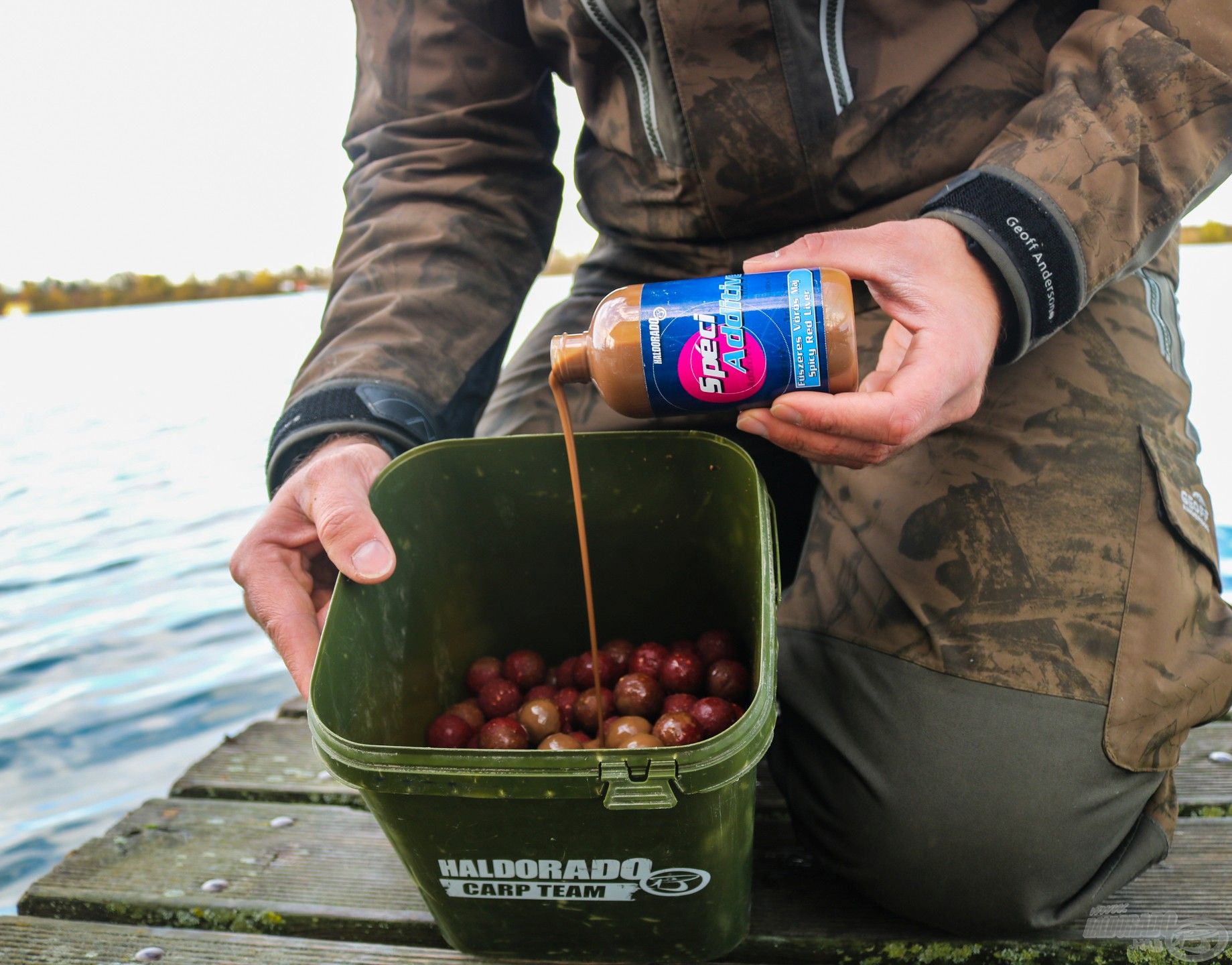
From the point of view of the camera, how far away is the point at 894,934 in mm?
1279

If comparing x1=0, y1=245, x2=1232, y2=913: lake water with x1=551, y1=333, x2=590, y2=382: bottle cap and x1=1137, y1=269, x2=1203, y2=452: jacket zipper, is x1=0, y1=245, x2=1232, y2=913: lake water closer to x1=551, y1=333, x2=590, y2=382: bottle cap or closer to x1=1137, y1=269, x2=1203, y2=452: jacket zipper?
x1=551, y1=333, x2=590, y2=382: bottle cap

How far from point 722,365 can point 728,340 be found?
0.03m

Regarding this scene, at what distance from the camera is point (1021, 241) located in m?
1.20

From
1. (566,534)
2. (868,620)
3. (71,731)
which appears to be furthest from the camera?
(71,731)

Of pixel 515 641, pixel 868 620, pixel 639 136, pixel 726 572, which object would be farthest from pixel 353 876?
pixel 639 136

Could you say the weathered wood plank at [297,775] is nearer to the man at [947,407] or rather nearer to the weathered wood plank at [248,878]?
the weathered wood plank at [248,878]

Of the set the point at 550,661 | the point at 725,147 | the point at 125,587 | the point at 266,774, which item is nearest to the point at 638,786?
the point at 550,661

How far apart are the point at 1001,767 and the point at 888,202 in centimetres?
86

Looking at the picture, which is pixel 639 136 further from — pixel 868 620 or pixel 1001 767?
pixel 1001 767

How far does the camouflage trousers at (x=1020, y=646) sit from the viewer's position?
1236mm

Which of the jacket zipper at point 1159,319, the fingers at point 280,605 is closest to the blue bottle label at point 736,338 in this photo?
the fingers at point 280,605

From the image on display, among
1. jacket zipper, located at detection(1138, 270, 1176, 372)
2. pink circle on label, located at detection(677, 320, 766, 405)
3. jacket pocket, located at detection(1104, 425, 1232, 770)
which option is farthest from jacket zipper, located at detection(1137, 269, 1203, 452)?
pink circle on label, located at detection(677, 320, 766, 405)

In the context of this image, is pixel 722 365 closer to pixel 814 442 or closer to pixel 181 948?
pixel 814 442

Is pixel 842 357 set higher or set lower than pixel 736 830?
higher
